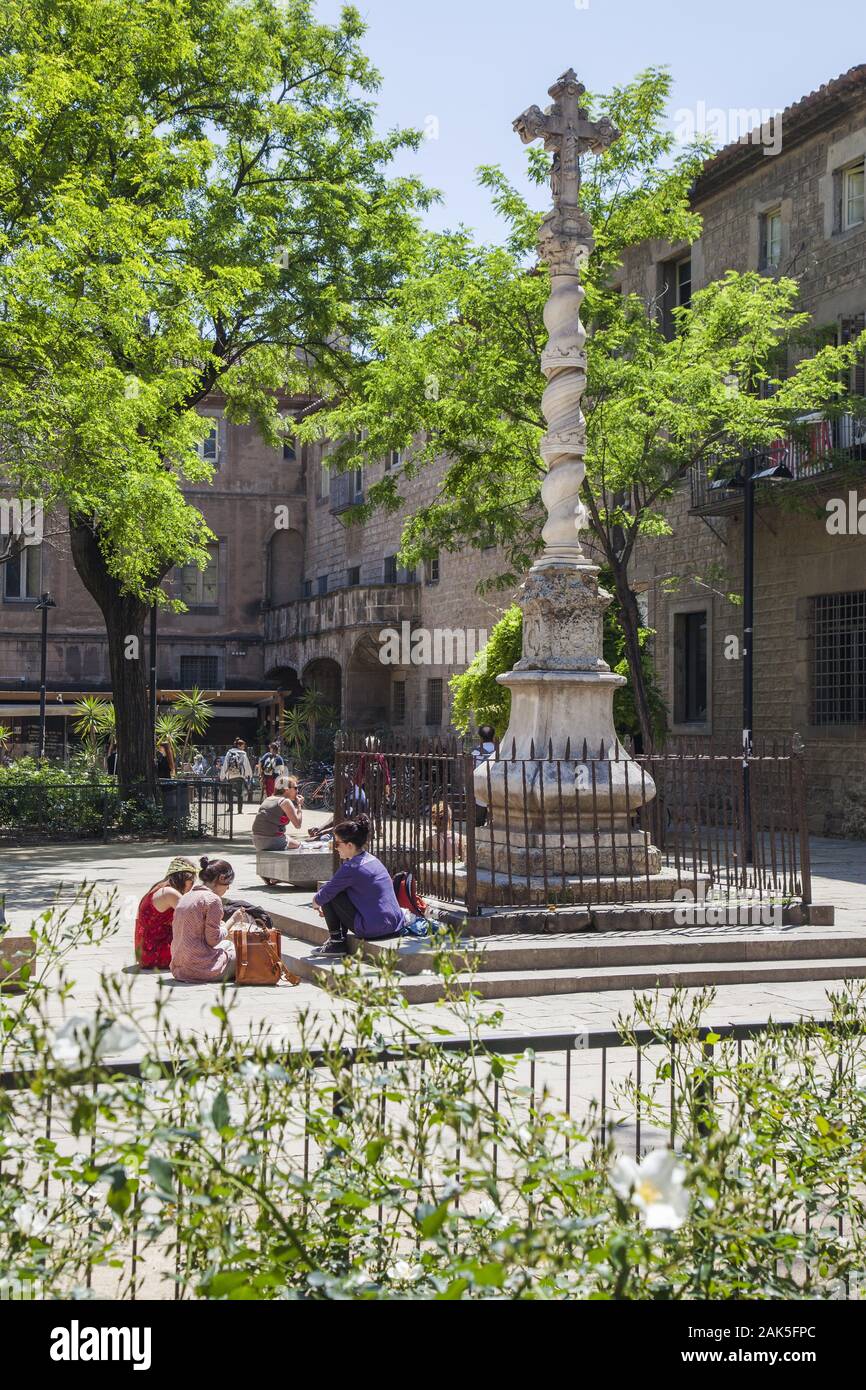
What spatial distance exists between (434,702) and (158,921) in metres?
27.5

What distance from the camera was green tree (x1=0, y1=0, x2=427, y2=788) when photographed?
1605 centimetres

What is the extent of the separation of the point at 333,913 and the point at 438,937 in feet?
19.0

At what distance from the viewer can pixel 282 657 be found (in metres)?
45.8

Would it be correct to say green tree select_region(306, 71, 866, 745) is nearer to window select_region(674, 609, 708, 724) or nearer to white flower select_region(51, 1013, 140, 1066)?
window select_region(674, 609, 708, 724)

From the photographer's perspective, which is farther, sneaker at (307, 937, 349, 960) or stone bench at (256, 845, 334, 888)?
stone bench at (256, 845, 334, 888)

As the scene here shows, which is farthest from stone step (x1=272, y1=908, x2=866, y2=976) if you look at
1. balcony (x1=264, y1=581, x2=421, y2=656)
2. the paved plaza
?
balcony (x1=264, y1=581, x2=421, y2=656)

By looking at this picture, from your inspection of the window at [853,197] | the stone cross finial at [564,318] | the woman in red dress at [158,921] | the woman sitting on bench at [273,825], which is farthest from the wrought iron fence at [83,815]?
the window at [853,197]

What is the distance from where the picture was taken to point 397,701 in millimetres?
40938

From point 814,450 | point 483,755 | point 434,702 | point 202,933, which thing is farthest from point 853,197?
point 434,702

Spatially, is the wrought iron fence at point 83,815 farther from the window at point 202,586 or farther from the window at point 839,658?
the window at point 202,586

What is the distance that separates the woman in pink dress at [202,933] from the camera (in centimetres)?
931

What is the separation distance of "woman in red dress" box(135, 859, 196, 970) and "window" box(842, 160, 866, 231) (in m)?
16.2

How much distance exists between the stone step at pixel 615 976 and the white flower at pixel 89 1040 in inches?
245

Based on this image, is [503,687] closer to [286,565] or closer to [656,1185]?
[656,1185]
